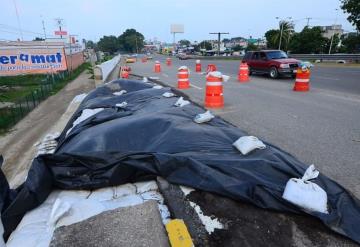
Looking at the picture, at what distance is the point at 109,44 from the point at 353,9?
135 metres

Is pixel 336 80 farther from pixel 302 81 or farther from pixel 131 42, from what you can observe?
pixel 131 42

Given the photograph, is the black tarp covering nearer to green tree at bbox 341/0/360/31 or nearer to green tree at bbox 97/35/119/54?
green tree at bbox 341/0/360/31

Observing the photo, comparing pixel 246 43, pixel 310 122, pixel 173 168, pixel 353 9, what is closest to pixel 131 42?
pixel 246 43

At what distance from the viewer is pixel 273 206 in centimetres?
286

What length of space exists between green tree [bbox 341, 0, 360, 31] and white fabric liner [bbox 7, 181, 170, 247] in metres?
32.2

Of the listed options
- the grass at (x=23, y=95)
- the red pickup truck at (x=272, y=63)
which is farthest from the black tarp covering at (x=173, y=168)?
the red pickup truck at (x=272, y=63)

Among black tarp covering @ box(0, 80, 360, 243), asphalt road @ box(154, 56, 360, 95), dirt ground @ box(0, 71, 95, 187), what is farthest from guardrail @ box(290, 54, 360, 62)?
black tarp covering @ box(0, 80, 360, 243)

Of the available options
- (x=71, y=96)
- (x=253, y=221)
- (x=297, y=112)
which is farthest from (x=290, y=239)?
(x=71, y=96)

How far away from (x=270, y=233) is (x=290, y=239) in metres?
0.17

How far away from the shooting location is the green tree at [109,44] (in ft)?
477

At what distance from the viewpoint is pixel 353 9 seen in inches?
1121

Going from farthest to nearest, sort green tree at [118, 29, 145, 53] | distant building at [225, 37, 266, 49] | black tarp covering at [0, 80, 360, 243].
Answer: green tree at [118, 29, 145, 53] < distant building at [225, 37, 266, 49] < black tarp covering at [0, 80, 360, 243]

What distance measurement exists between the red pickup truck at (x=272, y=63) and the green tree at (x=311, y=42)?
2097 inches

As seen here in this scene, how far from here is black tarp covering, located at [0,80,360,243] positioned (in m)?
2.93
